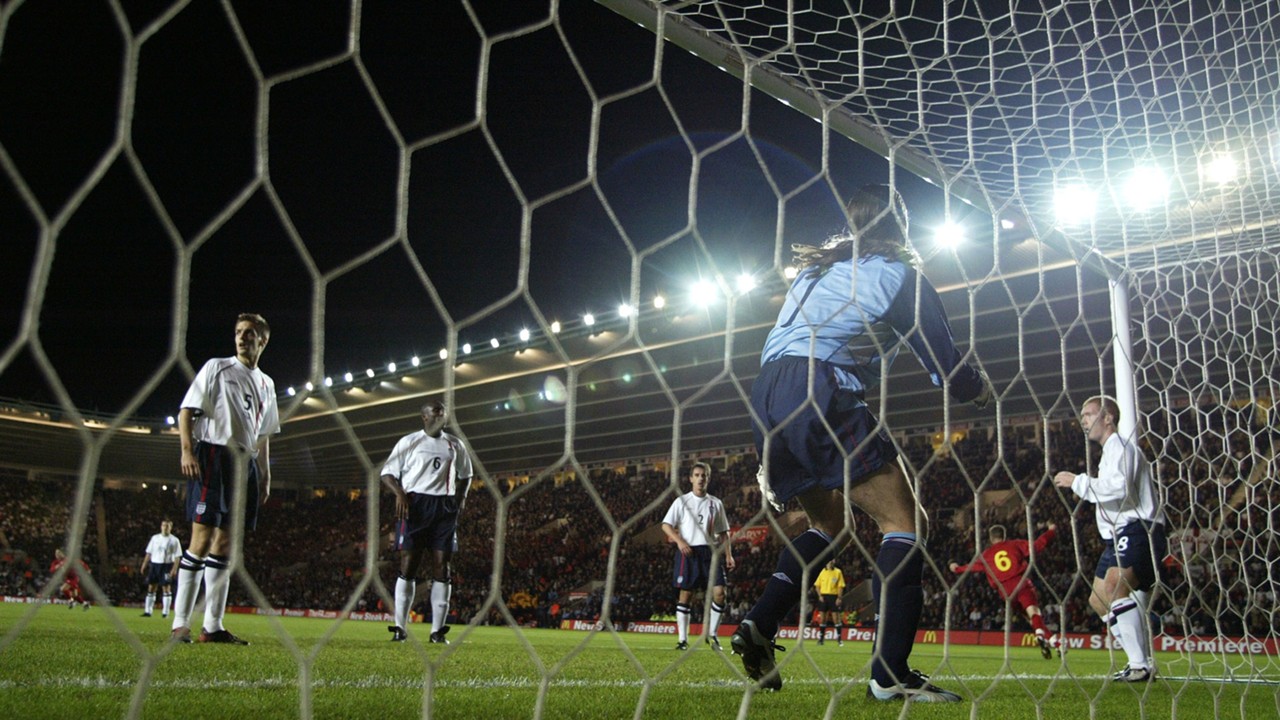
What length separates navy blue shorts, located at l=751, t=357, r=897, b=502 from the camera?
242cm

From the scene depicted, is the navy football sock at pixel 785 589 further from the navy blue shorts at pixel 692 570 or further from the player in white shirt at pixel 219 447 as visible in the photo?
A: the navy blue shorts at pixel 692 570

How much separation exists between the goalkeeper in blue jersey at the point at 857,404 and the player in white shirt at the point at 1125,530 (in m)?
1.78

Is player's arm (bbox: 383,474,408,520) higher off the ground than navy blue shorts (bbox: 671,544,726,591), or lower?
higher

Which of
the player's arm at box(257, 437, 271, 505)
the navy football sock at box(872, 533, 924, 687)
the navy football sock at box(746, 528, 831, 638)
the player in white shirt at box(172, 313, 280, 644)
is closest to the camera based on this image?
the navy football sock at box(872, 533, 924, 687)

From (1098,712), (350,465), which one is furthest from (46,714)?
(350,465)

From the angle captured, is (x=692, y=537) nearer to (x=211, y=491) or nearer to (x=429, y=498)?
(x=429, y=498)

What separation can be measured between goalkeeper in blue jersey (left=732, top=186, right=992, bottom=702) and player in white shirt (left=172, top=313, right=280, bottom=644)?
6.86ft

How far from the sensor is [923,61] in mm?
3443

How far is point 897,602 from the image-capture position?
2.45 m

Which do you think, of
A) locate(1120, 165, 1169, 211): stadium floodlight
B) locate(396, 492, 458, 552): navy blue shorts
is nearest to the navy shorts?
locate(396, 492, 458, 552): navy blue shorts

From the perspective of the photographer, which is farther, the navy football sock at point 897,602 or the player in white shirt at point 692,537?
the player in white shirt at point 692,537

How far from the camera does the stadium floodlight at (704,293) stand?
12.4 m

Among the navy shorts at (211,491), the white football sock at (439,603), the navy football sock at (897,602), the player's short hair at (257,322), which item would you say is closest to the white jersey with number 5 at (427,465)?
the white football sock at (439,603)

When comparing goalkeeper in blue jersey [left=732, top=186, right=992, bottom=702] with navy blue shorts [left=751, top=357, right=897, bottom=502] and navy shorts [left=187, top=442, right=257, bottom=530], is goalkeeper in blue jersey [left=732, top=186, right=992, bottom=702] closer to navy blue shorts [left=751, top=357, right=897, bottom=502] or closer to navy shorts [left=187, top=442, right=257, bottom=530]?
navy blue shorts [left=751, top=357, right=897, bottom=502]
